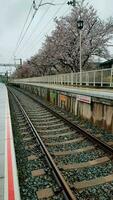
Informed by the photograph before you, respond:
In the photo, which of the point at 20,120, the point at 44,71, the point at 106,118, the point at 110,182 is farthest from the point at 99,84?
the point at 44,71

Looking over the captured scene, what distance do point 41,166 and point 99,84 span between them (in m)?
14.2

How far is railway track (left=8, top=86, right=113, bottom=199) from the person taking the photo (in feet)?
20.7

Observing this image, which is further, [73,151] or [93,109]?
[93,109]

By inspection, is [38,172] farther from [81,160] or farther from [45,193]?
[81,160]

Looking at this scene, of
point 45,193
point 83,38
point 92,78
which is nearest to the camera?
point 45,193

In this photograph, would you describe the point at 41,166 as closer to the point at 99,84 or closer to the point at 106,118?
the point at 106,118

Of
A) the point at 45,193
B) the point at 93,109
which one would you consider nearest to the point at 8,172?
the point at 45,193

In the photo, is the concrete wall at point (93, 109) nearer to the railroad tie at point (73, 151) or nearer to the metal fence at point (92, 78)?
the railroad tie at point (73, 151)

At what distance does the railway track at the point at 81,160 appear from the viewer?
632 centimetres

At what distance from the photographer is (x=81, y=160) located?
8.33 metres

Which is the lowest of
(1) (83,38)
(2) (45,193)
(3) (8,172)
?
(2) (45,193)

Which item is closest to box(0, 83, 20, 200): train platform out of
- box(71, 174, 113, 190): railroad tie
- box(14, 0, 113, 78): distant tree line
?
box(71, 174, 113, 190): railroad tie

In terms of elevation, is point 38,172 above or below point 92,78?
below

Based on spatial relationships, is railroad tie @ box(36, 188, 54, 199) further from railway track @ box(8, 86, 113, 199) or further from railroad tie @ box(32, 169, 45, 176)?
railroad tie @ box(32, 169, 45, 176)
